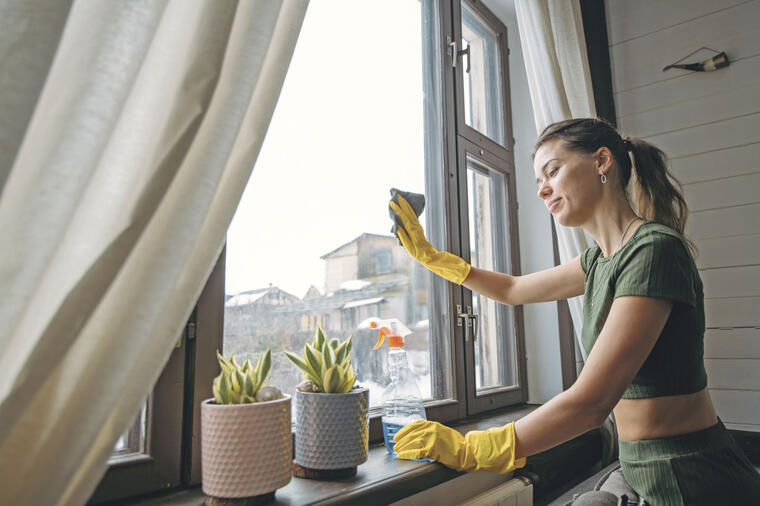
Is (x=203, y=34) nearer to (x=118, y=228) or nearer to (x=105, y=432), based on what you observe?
(x=118, y=228)

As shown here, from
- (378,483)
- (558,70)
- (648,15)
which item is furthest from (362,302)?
(648,15)

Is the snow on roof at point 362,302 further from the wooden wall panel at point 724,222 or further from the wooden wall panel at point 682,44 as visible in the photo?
the wooden wall panel at point 682,44

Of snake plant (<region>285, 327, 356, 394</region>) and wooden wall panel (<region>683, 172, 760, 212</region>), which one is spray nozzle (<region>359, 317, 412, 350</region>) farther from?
wooden wall panel (<region>683, 172, 760, 212</region>)

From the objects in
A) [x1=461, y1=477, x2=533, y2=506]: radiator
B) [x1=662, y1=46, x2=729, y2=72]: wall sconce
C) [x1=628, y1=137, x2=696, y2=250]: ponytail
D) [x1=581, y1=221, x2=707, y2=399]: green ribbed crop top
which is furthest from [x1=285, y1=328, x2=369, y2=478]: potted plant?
[x1=662, y1=46, x2=729, y2=72]: wall sconce

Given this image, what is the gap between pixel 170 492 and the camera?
824mm

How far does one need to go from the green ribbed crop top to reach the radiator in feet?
1.24

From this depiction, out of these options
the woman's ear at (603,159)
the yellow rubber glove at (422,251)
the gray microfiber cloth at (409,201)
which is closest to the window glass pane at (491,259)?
the yellow rubber glove at (422,251)

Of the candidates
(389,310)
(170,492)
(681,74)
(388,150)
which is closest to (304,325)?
(389,310)

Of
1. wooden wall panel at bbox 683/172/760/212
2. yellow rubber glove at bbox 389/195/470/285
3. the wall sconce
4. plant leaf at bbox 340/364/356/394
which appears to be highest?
the wall sconce

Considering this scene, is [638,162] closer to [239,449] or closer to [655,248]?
[655,248]

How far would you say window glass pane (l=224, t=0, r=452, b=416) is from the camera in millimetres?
1047

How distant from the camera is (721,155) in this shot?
1.91 m

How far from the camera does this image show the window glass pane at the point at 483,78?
187 cm

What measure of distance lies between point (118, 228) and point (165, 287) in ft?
0.25
